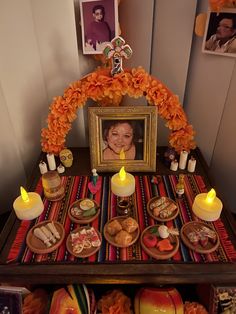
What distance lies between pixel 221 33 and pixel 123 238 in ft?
2.72

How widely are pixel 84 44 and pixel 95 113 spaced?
32 cm

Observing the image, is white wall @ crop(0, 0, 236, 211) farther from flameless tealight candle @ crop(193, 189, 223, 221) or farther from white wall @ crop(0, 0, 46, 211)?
flameless tealight candle @ crop(193, 189, 223, 221)

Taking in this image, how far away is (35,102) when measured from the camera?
123 centimetres

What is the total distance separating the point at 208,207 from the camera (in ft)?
2.93

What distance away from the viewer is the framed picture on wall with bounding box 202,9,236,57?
0.96 meters

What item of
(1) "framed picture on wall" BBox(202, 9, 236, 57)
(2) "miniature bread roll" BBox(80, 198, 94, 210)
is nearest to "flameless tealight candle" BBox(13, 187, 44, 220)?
(2) "miniature bread roll" BBox(80, 198, 94, 210)

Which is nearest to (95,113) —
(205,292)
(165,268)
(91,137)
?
(91,137)

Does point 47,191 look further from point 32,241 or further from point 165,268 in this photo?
point 165,268

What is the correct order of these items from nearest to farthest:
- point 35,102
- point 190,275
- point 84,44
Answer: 1. point 190,275
2. point 84,44
3. point 35,102

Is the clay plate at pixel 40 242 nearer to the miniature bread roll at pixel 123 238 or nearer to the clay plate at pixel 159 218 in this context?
A: the miniature bread roll at pixel 123 238

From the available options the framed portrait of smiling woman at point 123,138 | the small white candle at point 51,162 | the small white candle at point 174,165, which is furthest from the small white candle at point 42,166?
the small white candle at point 174,165

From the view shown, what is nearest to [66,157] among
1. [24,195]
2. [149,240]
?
[24,195]

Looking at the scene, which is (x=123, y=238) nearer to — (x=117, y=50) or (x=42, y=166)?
(x=42, y=166)

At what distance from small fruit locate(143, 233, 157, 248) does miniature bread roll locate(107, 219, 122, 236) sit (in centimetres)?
9
